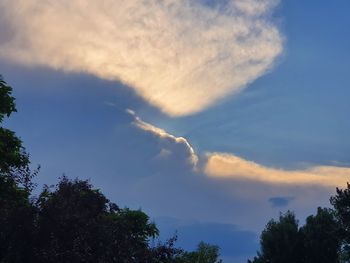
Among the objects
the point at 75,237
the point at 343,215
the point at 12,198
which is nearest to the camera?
the point at 75,237

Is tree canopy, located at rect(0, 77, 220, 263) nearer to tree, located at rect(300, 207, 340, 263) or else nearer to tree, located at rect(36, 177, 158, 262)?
tree, located at rect(36, 177, 158, 262)

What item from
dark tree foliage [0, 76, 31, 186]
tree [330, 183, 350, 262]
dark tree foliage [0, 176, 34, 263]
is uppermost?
tree [330, 183, 350, 262]

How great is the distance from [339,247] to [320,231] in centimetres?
268

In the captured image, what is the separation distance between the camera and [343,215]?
54656 mm

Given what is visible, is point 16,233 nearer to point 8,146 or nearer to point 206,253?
point 8,146

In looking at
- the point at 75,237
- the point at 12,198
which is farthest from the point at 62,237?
the point at 12,198

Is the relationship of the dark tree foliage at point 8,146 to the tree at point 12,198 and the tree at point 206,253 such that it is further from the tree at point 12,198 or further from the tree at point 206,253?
the tree at point 206,253

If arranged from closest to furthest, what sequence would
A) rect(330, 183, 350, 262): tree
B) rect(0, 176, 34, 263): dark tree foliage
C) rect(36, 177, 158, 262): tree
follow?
rect(36, 177, 158, 262): tree
rect(0, 176, 34, 263): dark tree foliage
rect(330, 183, 350, 262): tree

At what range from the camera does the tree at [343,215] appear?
52603mm

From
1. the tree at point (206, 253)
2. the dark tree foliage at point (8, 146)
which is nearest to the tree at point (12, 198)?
the dark tree foliage at point (8, 146)

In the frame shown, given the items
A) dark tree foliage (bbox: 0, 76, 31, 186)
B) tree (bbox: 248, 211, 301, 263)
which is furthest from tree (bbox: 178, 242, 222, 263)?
dark tree foliage (bbox: 0, 76, 31, 186)

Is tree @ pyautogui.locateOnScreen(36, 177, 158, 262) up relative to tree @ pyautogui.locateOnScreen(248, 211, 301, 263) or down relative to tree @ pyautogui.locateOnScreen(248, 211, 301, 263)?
down

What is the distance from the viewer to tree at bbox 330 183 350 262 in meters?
52.6

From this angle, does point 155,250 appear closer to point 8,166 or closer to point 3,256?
point 3,256
